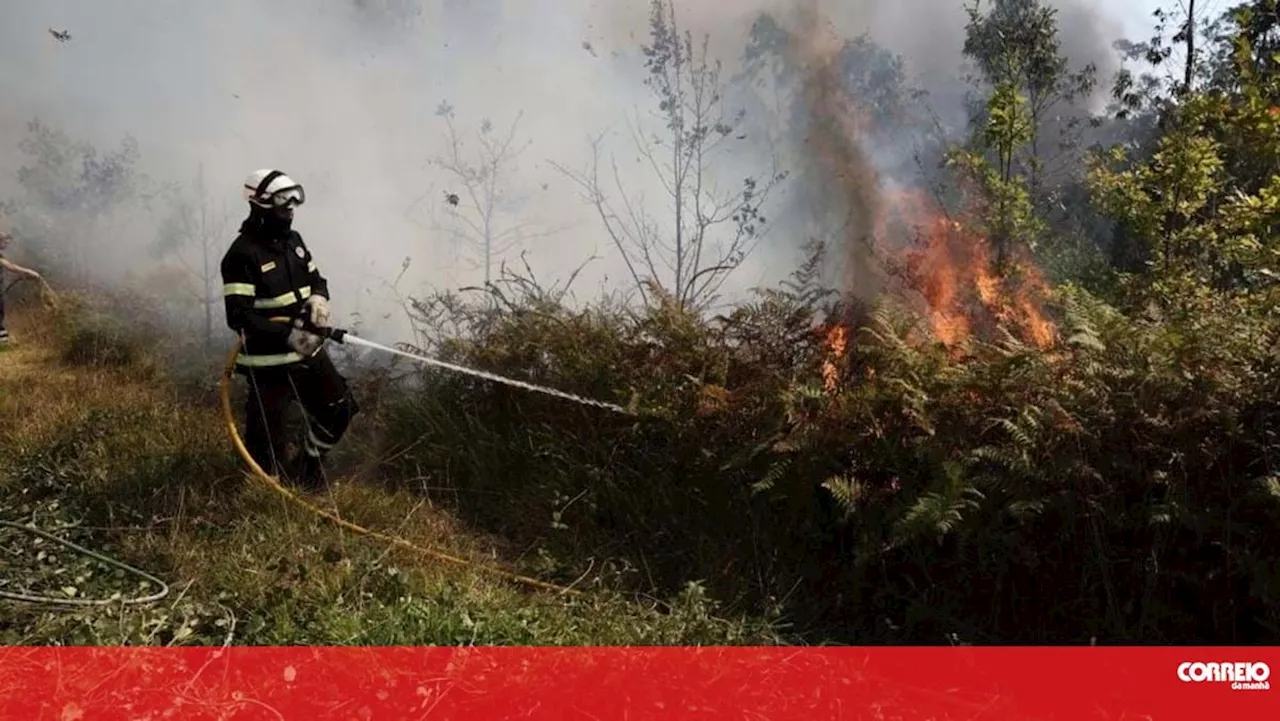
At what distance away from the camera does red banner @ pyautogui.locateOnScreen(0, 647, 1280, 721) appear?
11.1 ft

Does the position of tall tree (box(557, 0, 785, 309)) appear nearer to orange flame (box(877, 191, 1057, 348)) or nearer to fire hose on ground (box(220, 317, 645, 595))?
orange flame (box(877, 191, 1057, 348))

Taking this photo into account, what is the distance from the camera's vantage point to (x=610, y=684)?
3.56 m

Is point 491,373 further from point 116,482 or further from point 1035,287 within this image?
point 1035,287

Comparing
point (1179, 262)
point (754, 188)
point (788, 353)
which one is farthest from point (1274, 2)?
point (788, 353)

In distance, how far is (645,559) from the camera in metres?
4.75

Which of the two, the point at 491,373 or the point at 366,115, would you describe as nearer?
the point at 491,373

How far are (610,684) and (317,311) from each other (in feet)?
10.1

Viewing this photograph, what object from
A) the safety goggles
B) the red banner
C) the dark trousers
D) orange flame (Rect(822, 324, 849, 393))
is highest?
the safety goggles

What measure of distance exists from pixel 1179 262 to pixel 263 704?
7.81 metres

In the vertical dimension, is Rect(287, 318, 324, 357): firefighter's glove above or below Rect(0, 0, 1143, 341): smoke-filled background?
below

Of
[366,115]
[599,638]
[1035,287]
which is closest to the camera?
[599,638]

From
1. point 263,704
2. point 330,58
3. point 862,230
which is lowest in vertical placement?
point 263,704

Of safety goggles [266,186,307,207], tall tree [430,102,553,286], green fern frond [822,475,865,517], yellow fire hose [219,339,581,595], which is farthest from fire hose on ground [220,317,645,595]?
tall tree [430,102,553,286]

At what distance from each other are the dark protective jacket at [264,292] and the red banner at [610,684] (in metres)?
2.15
